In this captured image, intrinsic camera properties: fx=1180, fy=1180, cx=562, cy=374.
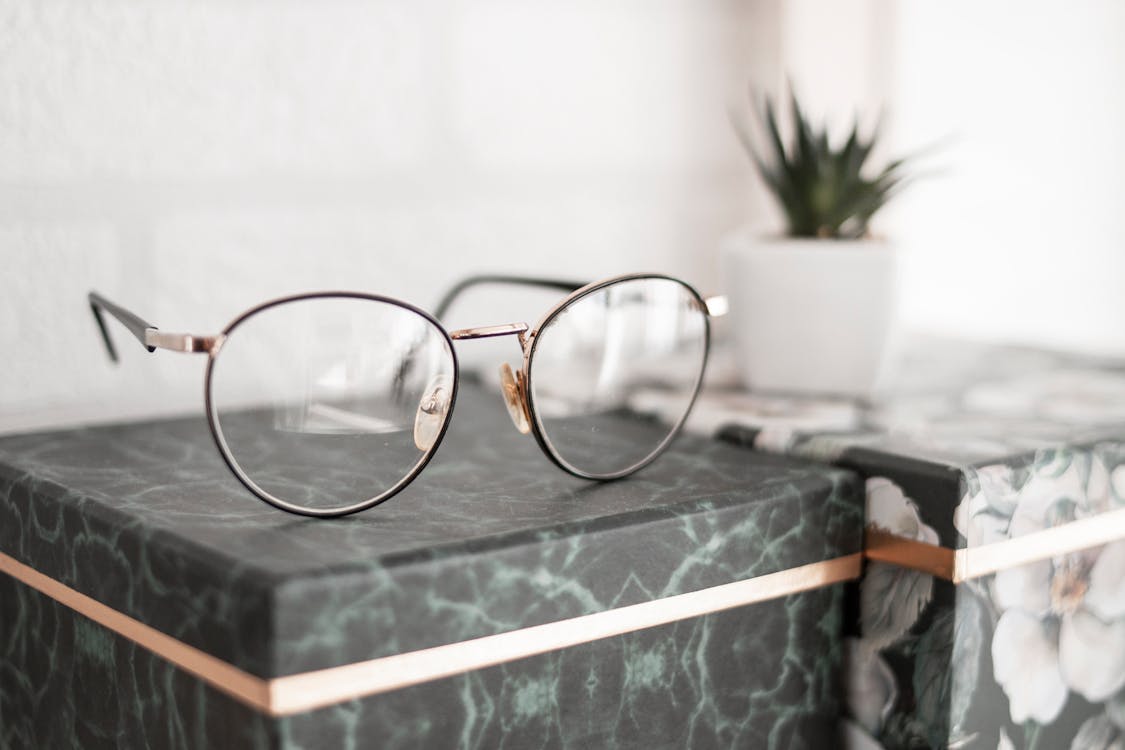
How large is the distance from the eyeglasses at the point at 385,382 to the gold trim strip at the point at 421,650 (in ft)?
0.23

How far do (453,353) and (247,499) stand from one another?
0.10 metres

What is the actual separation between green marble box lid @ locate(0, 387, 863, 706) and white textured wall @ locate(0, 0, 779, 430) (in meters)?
0.12

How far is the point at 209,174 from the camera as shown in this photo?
685 millimetres

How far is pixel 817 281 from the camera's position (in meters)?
0.65

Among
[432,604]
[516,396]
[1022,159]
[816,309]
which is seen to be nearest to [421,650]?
[432,604]

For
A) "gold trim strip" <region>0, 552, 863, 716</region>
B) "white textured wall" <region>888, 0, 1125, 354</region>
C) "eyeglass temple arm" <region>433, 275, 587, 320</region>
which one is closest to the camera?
"gold trim strip" <region>0, 552, 863, 716</region>

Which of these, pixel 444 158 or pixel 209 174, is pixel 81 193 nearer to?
pixel 209 174

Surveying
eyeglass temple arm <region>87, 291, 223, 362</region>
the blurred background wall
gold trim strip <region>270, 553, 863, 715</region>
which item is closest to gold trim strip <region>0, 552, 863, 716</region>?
gold trim strip <region>270, 553, 863, 715</region>

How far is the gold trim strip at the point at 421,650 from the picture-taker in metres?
0.38

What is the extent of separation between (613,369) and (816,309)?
13 cm

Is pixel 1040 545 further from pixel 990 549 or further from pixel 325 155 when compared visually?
pixel 325 155

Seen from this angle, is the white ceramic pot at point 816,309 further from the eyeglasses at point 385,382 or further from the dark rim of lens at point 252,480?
the dark rim of lens at point 252,480

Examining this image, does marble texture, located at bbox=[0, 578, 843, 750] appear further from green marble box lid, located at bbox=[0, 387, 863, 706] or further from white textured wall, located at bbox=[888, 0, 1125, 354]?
white textured wall, located at bbox=[888, 0, 1125, 354]

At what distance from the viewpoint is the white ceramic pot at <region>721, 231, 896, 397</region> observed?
2.13 feet
